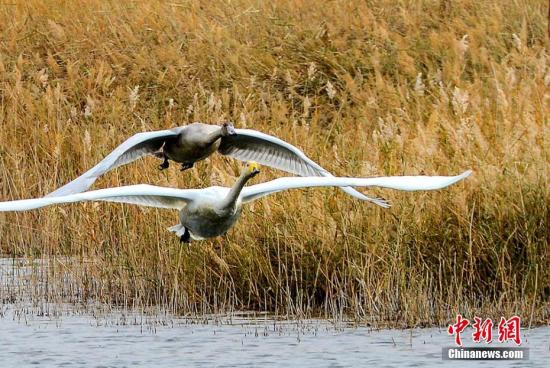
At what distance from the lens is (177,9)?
637 inches

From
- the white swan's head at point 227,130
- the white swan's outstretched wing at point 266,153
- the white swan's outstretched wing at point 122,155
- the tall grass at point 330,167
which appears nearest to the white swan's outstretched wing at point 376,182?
the white swan's head at point 227,130

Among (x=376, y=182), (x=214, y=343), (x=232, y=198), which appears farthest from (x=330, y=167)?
(x=376, y=182)

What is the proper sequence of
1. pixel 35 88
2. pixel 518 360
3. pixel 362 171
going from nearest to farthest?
pixel 518 360, pixel 362 171, pixel 35 88

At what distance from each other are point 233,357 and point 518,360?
153cm

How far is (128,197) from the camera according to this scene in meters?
6.53

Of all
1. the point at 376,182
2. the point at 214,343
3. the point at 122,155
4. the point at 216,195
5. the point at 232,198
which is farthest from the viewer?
the point at 214,343

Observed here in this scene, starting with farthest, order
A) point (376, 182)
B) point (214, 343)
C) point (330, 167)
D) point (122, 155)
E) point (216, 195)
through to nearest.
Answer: point (330, 167) → point (214, 343) → point (122, 155) → point (216, 195) → point (376, 182)

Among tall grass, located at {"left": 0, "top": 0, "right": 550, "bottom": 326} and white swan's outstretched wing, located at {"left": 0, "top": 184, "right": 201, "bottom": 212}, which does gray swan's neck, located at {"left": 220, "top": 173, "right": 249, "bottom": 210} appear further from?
tall grass, located at {"left": 0, "top": 0, "right": 550, "bottom": 326}

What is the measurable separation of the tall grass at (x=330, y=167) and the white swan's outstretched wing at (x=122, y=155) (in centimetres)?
137

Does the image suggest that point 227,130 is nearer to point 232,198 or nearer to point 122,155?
point 232,198

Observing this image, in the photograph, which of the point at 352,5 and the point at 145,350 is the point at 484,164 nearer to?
the point at 145,350

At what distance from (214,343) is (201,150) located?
1.68 metres

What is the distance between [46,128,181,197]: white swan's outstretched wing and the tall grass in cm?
137

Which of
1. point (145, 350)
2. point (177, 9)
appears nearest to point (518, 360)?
point (145, 350)
